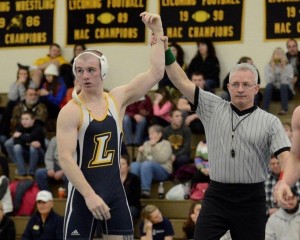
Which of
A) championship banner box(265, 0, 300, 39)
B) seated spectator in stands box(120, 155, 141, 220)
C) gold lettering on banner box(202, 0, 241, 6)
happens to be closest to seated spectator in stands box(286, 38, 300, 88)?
championship banner box(265, 0, 300, 39)

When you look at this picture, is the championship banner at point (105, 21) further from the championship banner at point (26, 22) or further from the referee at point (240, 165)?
the referee at point (240, 165)

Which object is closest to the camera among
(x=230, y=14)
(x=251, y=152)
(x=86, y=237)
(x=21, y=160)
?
(x=86, y=237)

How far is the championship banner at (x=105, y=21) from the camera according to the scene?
18.9 meters

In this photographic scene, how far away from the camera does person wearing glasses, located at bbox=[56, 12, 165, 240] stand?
24.6ft

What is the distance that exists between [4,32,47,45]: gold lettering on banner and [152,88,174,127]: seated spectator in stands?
13.3 feet

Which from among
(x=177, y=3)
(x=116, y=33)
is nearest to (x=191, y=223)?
(x=177, y=3)

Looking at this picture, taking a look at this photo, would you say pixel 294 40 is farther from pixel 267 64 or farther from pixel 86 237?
pixel 86 237

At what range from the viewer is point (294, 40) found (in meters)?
16.6

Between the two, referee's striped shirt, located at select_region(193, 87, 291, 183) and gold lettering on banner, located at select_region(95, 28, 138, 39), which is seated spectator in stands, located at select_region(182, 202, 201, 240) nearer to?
referee's striped shirt, located at select_region(193, 87, 291, 183)

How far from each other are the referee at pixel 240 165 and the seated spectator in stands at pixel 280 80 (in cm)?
808

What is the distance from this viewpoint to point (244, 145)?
8.12 metres

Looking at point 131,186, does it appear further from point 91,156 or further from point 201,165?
point 91,156

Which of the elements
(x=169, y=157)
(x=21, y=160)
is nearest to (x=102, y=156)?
(x=169, y=157)

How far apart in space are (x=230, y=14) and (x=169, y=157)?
4161mm
